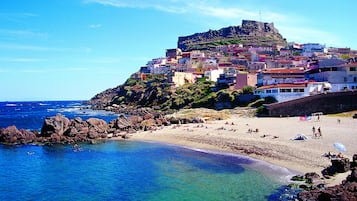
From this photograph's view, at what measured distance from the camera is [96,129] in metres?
50.3

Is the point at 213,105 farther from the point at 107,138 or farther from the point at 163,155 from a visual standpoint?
the point at 163,155

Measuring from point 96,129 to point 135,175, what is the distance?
23477 millimetres

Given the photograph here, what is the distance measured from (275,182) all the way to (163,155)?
14.1 metres

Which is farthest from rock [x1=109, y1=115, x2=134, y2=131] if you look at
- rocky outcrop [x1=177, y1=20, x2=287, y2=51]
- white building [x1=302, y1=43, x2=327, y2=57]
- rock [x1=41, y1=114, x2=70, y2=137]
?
rocky outcrop [x1=177, y1=20, x2=287, y2=51]

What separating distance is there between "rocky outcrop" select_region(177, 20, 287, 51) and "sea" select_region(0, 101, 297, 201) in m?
123

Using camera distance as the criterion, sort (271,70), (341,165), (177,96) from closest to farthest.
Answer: (341,165) → (271,70) → (177,96)

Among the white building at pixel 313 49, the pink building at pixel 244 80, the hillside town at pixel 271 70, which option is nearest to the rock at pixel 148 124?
the hillside town at pixel 271 70

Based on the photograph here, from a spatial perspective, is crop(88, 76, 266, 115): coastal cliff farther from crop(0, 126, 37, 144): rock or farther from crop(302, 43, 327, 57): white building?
crop(302, 43, 327, 57): white building

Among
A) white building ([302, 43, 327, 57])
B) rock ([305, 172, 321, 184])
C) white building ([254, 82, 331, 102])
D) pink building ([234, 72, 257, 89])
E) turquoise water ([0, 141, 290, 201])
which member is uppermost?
white building ([302, 43, 327, 57])

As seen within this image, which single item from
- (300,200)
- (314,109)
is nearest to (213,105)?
(314,109)

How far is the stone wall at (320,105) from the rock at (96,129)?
79.1ft

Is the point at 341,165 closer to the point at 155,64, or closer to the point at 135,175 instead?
the point at 135,175

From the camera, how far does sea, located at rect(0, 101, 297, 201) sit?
902 inches

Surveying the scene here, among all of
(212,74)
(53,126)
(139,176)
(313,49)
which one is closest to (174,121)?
(53,126)
